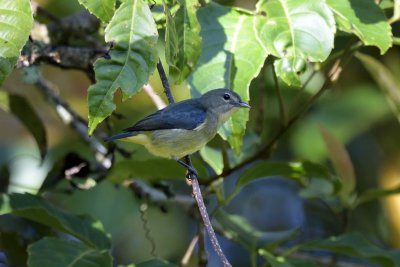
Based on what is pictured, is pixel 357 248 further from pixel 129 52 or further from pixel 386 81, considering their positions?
pixel 129 52

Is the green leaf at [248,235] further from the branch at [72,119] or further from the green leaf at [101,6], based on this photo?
the green leaf at [101,6]

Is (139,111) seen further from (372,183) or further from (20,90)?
(372,183)

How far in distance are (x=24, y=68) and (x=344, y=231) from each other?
6.20 ft

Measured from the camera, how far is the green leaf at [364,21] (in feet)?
10.5

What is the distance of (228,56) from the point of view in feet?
10.6

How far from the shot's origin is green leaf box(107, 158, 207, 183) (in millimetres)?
3787

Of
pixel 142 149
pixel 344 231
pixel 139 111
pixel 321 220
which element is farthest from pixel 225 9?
pixel 321 220

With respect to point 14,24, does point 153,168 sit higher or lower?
lower

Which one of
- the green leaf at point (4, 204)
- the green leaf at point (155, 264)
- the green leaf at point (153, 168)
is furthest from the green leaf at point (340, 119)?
the green leaf at point (4, 204)

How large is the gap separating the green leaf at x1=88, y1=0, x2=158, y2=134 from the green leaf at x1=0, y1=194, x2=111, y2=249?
3.76 feet

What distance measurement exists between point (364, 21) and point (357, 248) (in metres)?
1.12

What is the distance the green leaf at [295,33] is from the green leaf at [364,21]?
152 mm

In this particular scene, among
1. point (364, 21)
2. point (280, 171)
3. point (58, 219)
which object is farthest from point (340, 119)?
point (58, 219)

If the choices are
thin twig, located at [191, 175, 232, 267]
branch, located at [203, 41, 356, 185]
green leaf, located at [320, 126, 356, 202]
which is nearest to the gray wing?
branch, located at [203, 41, 356, 185]
